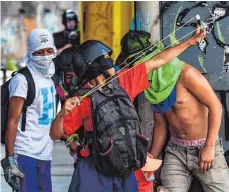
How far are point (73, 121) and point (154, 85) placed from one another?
76 cm

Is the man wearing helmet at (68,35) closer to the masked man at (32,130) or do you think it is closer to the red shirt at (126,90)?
the masked man at (32,130)

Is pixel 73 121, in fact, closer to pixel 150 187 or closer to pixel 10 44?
pixel 150 187

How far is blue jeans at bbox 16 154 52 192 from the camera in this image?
5680 millimetres

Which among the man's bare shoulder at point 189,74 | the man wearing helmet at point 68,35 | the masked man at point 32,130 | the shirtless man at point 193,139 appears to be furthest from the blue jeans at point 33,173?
the man wearing helmet at point 68,35

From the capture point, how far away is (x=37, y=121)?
5727 millimetres

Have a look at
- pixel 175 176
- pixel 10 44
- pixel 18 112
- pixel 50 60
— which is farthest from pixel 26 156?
pixel 10 44

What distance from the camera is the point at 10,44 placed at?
40.5 metres

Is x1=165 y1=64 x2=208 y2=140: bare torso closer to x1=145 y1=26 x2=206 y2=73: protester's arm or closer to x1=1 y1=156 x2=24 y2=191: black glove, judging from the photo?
x1=145 y1=26 x2=206 y2=73: protester's arm

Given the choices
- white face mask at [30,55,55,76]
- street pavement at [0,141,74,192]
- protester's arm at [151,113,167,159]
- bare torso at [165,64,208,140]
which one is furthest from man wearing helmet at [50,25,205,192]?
street pavement at [0,141,74,192]

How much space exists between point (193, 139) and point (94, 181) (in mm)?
894

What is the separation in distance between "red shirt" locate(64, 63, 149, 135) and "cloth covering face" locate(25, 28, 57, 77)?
1150 mm

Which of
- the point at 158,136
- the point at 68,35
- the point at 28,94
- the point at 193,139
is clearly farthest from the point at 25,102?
the point at 68,35

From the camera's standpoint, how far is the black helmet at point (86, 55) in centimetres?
453

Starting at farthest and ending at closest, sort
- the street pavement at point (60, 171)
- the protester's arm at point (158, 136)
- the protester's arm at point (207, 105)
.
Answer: the street pavement at point (60, 171)
the protester's arm at point (158, 136)
the protester's arm at point (207, 105)
